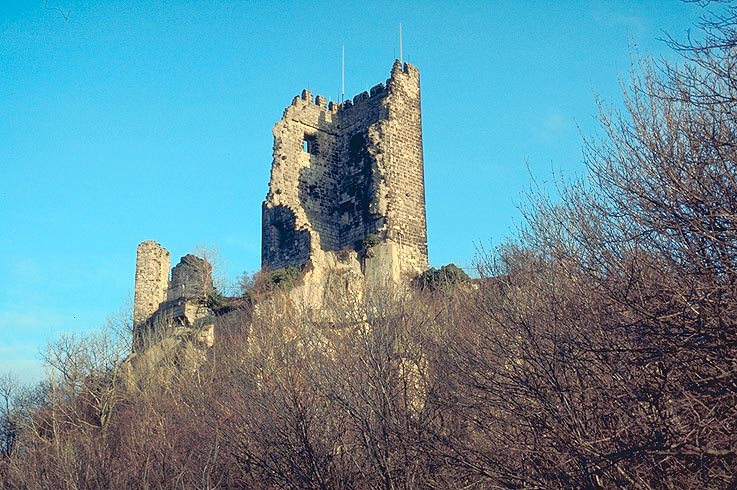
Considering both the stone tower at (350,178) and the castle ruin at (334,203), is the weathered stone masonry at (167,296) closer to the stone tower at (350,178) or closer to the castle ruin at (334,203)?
the castle ruin at (334,203)

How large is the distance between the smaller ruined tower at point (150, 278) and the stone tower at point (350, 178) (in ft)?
12.1

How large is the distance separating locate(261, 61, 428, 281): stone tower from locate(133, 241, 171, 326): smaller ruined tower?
3698mm

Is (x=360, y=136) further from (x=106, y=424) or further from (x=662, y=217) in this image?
(x=662, y=217)

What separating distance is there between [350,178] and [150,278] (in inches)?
312

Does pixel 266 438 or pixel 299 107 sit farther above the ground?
pixel 299 107

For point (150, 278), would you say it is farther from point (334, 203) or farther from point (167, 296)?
point (334, 203)

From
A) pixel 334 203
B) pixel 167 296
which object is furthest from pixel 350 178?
pixel 167 296

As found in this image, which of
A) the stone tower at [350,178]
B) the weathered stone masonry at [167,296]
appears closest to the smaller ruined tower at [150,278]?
the weathered stone masonry at [167,296]

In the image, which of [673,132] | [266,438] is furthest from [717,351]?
[266,438]

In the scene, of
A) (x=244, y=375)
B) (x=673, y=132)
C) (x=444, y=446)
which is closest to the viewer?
(x=673, y=132)

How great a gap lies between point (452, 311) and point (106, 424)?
988 centimetres

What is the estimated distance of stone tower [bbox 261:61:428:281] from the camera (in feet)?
91.0

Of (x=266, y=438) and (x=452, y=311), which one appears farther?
(x=452, y=311)

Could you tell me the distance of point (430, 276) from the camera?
2498 centimetres
